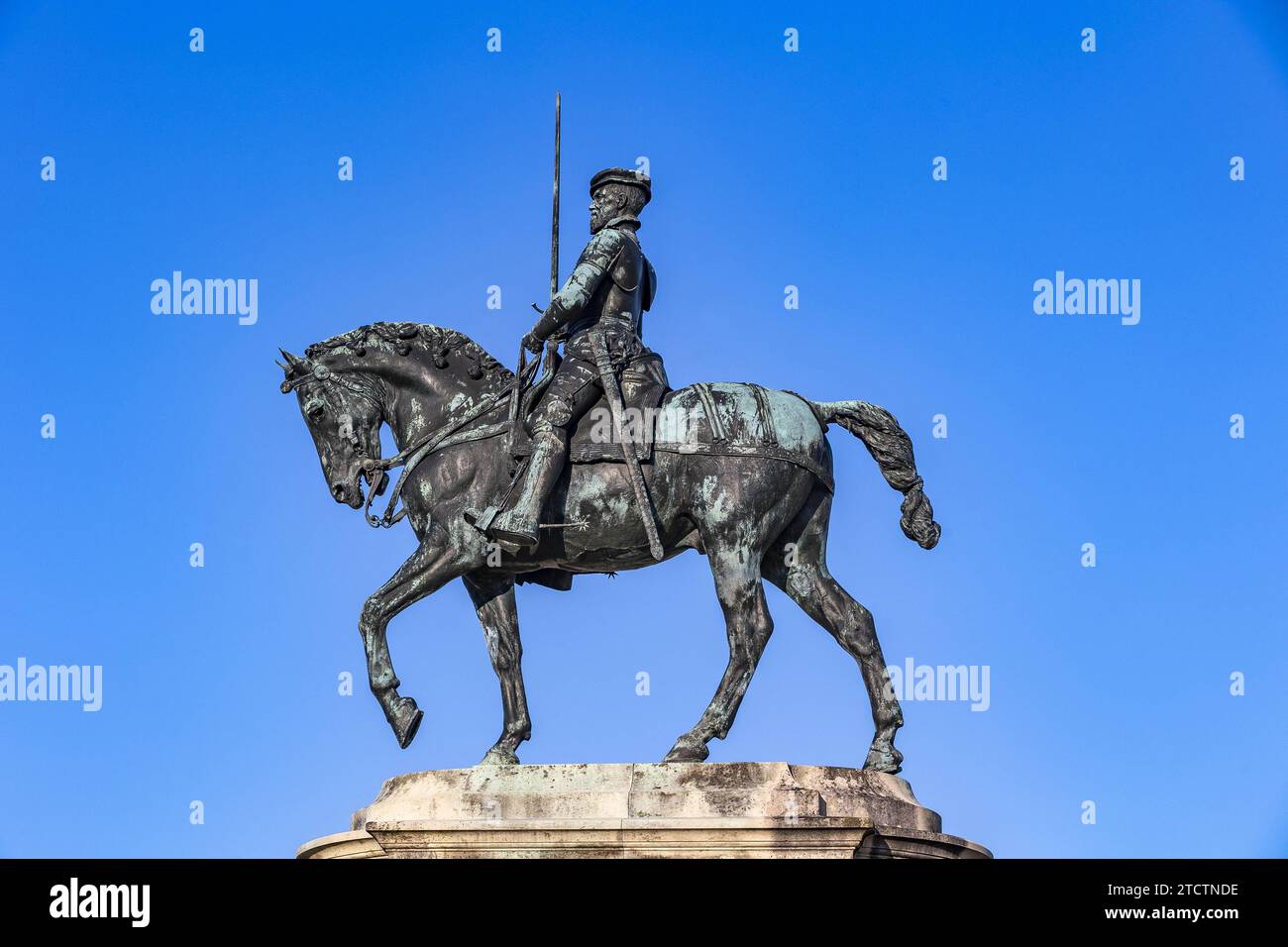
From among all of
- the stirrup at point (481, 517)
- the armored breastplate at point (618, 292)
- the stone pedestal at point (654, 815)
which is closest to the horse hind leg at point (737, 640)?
the stone pedestal at point (654, 815)

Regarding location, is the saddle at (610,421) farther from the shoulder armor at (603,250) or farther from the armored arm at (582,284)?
the shoulder armor at (603,250)

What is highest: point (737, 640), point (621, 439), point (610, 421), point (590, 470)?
point (610, 421)

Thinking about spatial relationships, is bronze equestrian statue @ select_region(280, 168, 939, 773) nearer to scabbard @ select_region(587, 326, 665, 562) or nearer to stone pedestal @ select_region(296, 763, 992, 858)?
scabbard @ select_region(587, 326, 665, 562)

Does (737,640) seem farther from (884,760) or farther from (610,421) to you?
(610,421)

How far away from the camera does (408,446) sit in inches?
824

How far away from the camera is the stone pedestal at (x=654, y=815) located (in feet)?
58.9

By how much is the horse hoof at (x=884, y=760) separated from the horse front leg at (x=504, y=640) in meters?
2.92

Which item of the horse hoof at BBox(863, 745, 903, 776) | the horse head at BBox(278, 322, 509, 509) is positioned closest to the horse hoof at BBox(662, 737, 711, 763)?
the horse hoof at BBox(863, 745, 903, 776)

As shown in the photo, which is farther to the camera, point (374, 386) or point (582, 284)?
point (374, 386)

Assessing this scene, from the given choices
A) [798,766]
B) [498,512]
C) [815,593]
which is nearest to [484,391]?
[498,512]

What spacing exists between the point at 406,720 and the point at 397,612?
0.91 meters

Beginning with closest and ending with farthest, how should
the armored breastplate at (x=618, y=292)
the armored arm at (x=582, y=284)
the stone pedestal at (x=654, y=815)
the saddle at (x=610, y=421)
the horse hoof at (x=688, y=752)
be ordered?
1. the stone pedestal at (x=654, y=815)
2. the horse hoof at (x=688, y=752)
3. the saddle at (x=610, y=421)
4. the armored arm at (x=582, y=284)
5. the armored breastplate at (x=618, y=292)

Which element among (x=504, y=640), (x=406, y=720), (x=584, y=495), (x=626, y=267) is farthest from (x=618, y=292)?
(x=406, y=720)
